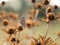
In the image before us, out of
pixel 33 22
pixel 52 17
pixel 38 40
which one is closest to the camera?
→ pixel 38 40

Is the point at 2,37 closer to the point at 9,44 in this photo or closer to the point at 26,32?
the point at 9,44

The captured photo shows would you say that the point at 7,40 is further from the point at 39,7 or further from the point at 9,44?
the point at 39,7

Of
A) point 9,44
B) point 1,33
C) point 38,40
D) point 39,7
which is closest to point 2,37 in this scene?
point 1,33

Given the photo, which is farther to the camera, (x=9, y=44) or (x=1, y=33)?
(x=1, y=33)

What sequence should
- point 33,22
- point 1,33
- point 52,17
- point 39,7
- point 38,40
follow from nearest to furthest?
1. point 38,40
2. point 52,17
3. point 1,33
4. point 33,22
5. point 39,7

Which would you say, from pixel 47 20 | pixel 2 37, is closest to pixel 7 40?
pixel 2 37

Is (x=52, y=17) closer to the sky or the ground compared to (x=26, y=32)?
closer to the sky

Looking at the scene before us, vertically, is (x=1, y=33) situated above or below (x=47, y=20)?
below

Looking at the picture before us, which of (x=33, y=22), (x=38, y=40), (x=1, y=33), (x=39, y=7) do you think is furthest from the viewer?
(x=39, y=7)

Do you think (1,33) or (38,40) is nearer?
(38,40)

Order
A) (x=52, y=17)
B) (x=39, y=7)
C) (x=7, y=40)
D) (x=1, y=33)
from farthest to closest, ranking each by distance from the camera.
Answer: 1. (x=39, y=7)
2. (x=1, y=33)
3. (x=52, y=17)
4. (x=7, y=40)
